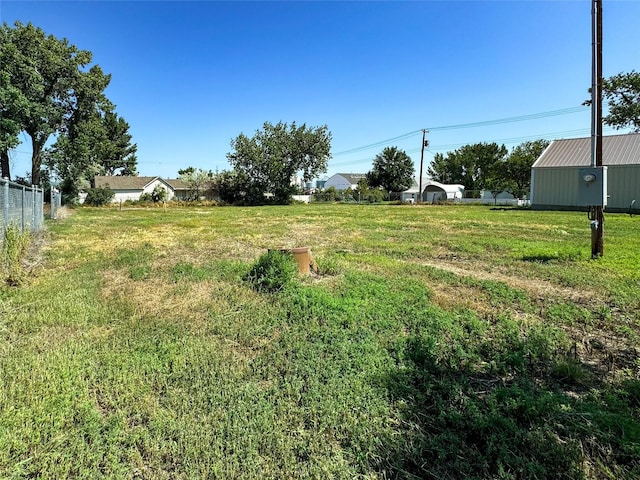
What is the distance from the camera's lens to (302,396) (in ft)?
7.94

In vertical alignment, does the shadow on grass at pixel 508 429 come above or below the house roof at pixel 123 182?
below

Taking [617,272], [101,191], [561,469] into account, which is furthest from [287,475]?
[101,191]

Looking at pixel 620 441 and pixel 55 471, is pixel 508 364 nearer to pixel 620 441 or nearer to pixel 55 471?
pixel 620 441

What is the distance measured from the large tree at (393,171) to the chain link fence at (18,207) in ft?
156

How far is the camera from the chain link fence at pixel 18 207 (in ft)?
21.8

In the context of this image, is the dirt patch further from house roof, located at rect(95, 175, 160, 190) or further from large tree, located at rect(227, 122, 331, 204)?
house roof, located at rect(95, 175, 160, 190)

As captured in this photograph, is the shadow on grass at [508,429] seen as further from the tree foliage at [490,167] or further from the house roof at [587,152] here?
the tree foliage at [490,167]

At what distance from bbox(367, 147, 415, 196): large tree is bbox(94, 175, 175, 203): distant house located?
103 ft

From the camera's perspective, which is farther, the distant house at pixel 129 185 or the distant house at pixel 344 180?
the distant house at pixel 344 180

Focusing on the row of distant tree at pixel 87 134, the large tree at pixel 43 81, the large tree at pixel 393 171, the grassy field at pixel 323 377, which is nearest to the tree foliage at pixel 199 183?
the row of distant tree at pixel 87 134

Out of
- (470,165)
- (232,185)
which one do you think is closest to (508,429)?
(232,185)

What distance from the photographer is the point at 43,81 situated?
27.3m

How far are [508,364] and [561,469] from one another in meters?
1.10

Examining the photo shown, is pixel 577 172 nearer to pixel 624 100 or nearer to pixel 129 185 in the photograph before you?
pixel 624 100
